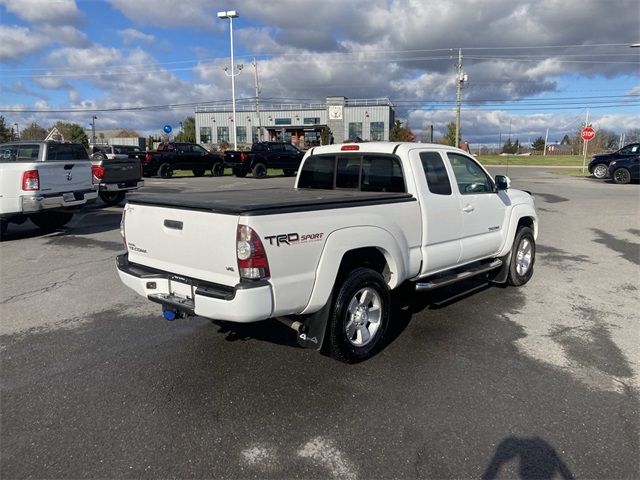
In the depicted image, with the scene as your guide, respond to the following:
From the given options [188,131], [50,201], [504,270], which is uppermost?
[188,131]

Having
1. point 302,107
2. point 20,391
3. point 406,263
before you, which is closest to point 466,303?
point 406,263

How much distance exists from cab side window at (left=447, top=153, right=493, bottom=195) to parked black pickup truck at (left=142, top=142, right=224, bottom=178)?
2193 centimetres

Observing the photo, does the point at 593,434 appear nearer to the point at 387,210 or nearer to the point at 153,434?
the point at 387,210

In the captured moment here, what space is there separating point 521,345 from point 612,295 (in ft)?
8.26

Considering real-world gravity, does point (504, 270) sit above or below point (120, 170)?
below

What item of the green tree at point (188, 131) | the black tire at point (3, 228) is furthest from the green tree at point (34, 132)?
the black tire at point (3, 228)

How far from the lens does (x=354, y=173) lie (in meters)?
5.39

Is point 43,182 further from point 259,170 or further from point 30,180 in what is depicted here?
point 259,170

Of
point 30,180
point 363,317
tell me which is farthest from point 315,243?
point 30,180

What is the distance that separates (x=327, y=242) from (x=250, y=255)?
27.1 inches

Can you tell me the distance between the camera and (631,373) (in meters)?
4.09

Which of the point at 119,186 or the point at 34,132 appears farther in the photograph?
the point at 34,132

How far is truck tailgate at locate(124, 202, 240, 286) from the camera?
3.49m

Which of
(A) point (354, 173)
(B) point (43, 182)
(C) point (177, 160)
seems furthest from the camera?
(C) point (177, 160)
